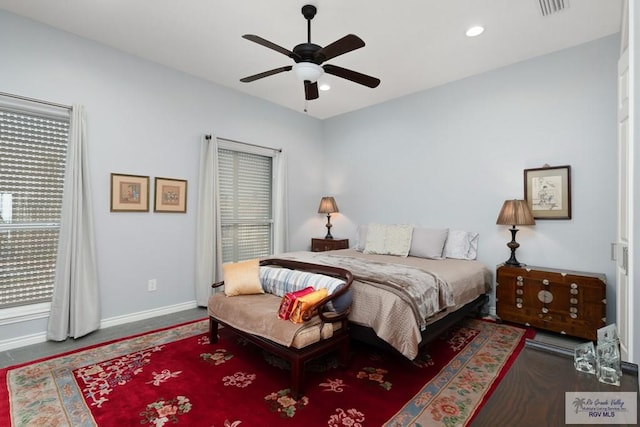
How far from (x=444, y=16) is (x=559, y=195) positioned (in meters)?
2.15

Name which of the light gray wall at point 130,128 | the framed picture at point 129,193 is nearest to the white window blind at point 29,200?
the light gray wall at point 130,128

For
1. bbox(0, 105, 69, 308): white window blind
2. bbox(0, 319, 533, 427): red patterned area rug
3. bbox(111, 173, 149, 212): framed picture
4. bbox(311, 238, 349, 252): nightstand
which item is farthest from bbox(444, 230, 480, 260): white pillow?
bbox(0, 105, 69, 308): white window blind

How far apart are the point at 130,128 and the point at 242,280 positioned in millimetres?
2133

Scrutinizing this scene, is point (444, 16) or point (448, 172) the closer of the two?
point (444, 16)

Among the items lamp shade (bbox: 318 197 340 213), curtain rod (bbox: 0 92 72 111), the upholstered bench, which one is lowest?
the upholstered bench

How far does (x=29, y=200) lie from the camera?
2883 mm

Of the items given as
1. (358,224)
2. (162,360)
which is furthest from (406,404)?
(358,224)

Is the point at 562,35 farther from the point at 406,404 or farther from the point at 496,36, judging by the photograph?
the point at 406,404

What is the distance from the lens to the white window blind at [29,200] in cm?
278

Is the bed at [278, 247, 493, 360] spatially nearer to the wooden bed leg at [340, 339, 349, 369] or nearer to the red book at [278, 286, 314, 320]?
the wooden bed leg at [340, 339, 349, 369]

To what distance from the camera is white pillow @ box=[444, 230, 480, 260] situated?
3760 millimetres

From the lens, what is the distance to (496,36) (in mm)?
3010

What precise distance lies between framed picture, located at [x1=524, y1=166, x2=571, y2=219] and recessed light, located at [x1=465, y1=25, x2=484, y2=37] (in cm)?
155

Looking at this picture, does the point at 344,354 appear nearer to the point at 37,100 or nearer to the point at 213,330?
the point at 213,330
